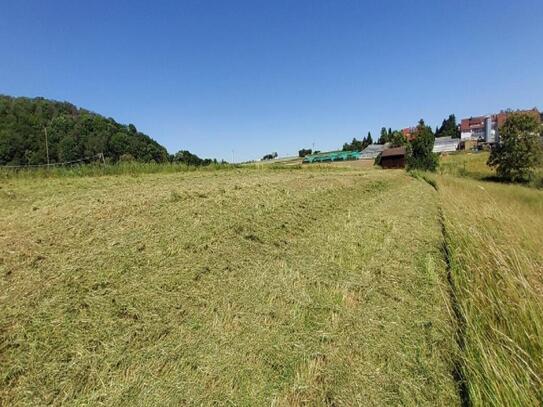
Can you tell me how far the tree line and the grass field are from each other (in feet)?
163

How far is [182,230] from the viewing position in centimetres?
374

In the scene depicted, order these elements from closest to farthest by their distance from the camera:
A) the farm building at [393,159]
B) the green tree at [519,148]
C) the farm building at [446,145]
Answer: the green tree at [519,148], the farm building at [393,159], the farm building at [446,145]

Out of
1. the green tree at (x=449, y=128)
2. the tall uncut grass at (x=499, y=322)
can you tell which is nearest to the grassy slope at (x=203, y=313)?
the tall uncut grass at (x=499, y=322)

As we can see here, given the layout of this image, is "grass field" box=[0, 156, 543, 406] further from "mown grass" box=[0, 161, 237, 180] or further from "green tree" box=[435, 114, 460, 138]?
"green tree" box=[435, 114, 460, 138]

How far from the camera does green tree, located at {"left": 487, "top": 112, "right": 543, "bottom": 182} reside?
112 ft

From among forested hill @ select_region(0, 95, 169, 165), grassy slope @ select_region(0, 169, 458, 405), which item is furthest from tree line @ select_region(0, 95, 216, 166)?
grassy slope @ select_region(0, 169, 458, 405)

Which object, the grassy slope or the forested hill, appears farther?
the forested hill

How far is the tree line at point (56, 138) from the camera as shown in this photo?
50266mm

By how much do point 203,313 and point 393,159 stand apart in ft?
150

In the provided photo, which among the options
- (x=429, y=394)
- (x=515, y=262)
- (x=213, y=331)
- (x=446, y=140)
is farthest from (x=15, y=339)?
(x=446, y=140)

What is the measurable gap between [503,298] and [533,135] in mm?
45688

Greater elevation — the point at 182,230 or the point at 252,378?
the point at 182,230

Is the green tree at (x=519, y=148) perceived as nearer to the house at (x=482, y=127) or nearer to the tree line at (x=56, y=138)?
the tree line at (x=56, y=138)

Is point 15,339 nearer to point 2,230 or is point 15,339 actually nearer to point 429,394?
point 2,230
